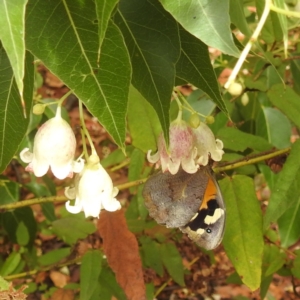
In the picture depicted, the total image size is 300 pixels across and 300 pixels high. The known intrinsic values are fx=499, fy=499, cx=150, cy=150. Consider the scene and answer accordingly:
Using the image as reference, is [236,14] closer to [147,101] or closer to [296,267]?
[147,101]

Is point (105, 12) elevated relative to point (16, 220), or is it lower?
elevated

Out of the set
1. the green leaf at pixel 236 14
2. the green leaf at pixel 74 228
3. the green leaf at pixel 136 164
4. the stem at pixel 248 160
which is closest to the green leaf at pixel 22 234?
the green leaf at pixel 74 228

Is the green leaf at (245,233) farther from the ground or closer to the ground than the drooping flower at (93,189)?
closer to the ground

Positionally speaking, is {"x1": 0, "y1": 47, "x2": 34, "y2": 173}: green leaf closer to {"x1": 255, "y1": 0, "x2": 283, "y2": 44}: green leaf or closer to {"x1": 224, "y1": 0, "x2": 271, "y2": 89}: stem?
{"x1": 224, "y1": 0, "x2": 271, "y2": 89}: stem

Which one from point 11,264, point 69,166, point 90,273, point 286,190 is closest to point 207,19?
point 69,166

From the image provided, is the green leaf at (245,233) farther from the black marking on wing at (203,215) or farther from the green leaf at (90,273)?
the green leaf at (90,273)

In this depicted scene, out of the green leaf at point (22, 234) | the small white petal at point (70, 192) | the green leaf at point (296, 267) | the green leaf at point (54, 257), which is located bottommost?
the green leaf at point (54, 257)

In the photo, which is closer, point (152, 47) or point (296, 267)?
point (152, 47)
